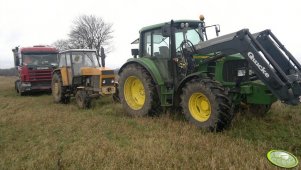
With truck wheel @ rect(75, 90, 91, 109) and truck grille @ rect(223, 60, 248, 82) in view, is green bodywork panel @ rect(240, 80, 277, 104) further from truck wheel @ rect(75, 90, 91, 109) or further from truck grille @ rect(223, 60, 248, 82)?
truck wheel @ rect(75, 90, 91, 109)

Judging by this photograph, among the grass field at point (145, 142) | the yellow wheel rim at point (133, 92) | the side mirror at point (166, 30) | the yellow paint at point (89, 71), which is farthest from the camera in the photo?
the yellow paint at point (89, 71)

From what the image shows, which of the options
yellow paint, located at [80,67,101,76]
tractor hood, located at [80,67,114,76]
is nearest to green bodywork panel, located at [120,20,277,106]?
tractor hood, located at [80,67,114,76]

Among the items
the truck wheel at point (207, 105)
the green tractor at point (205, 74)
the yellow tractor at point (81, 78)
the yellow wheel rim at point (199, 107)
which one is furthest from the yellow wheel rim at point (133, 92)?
the yellow wheel rim at point (199, 107)

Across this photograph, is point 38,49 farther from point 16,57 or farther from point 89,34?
point 89,34

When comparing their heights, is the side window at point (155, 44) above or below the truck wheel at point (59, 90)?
above

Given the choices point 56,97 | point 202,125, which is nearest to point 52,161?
point 202,125

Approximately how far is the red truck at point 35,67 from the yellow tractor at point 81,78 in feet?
10.6

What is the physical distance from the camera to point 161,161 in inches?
181

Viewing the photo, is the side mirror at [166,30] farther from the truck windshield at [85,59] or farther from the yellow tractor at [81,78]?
the truck windshield at [85,59]

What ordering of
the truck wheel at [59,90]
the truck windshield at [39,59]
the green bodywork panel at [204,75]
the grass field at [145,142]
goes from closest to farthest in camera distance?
1. the grass field at [145,142]
2. the green bodywork panel at [204,75]
3. the truck wheel at [59,90]
4. the truck windshield at [39,59]

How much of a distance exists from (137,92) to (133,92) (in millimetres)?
124

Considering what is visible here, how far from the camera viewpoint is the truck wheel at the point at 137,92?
7.60 meters

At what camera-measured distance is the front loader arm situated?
5.43m

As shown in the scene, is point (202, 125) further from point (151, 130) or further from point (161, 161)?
point (161, 161)
